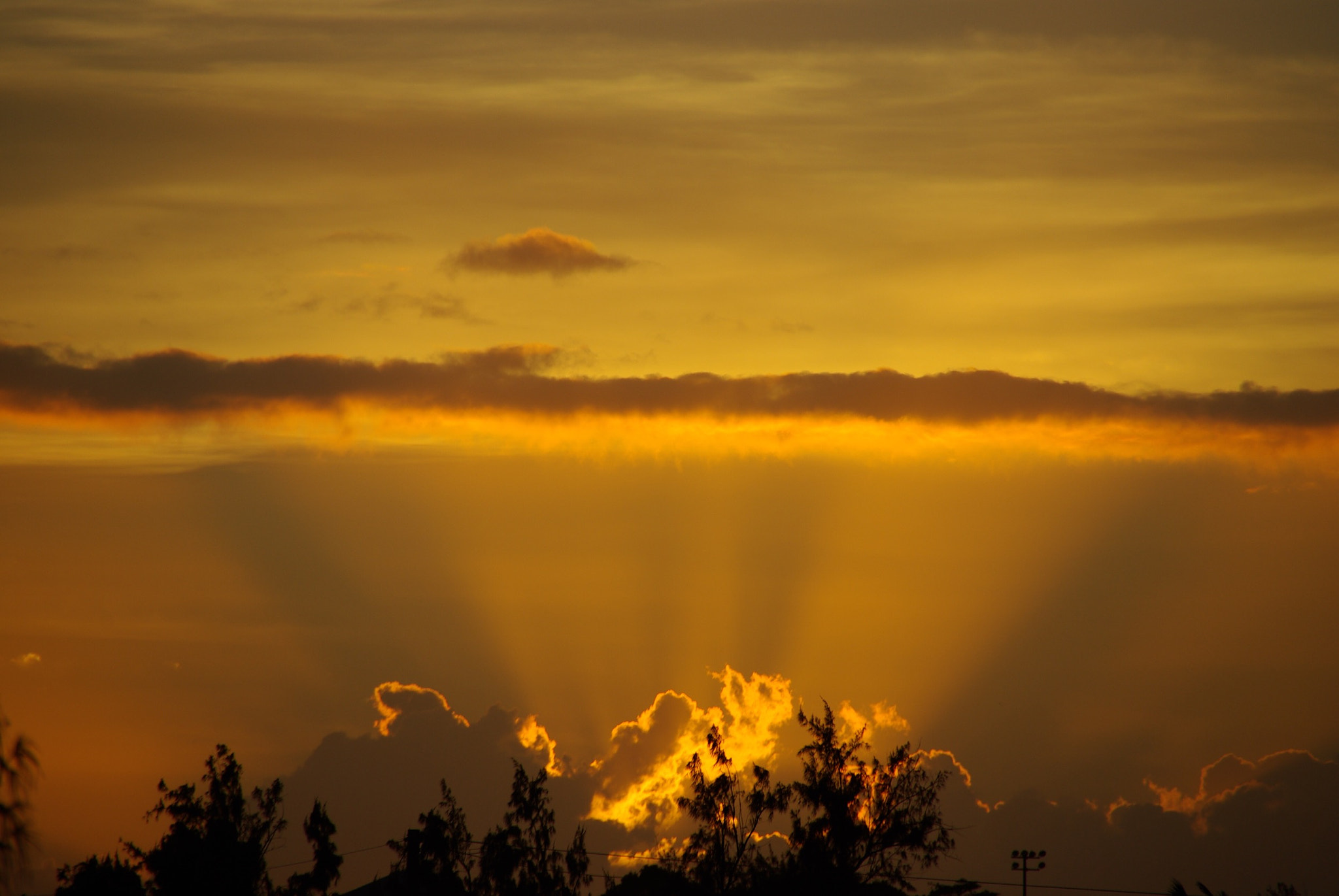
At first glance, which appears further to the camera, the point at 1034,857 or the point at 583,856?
the point at 1034,857

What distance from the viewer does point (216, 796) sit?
242 feet

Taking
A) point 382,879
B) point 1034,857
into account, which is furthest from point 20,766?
point 1034,857

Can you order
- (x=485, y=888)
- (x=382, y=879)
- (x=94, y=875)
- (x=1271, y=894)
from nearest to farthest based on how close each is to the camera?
(x=1271, y=894) < (x=94, y=875) < (x=485, y=888) < (x=382, y=879)

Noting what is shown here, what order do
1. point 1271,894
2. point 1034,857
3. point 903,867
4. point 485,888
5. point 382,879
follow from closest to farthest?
point 1271,894 → point 903,867 → point 485,888 → point 382,879 → point 1034,857

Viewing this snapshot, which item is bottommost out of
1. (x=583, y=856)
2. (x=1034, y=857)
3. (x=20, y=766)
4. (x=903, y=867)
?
(x=1034, y=857)

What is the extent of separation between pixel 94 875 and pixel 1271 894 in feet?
165

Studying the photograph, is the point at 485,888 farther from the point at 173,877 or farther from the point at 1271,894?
the point at 1271,894

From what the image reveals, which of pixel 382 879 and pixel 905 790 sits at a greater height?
pixel 905 790

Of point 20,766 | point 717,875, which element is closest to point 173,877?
point 717,875

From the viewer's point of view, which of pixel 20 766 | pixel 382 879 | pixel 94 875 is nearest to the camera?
pixel 20 766

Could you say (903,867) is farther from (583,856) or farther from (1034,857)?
(1034,857)

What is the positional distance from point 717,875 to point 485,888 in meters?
16.9

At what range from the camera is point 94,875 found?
66812mm

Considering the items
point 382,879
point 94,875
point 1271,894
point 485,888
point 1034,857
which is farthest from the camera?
point 1034,857
